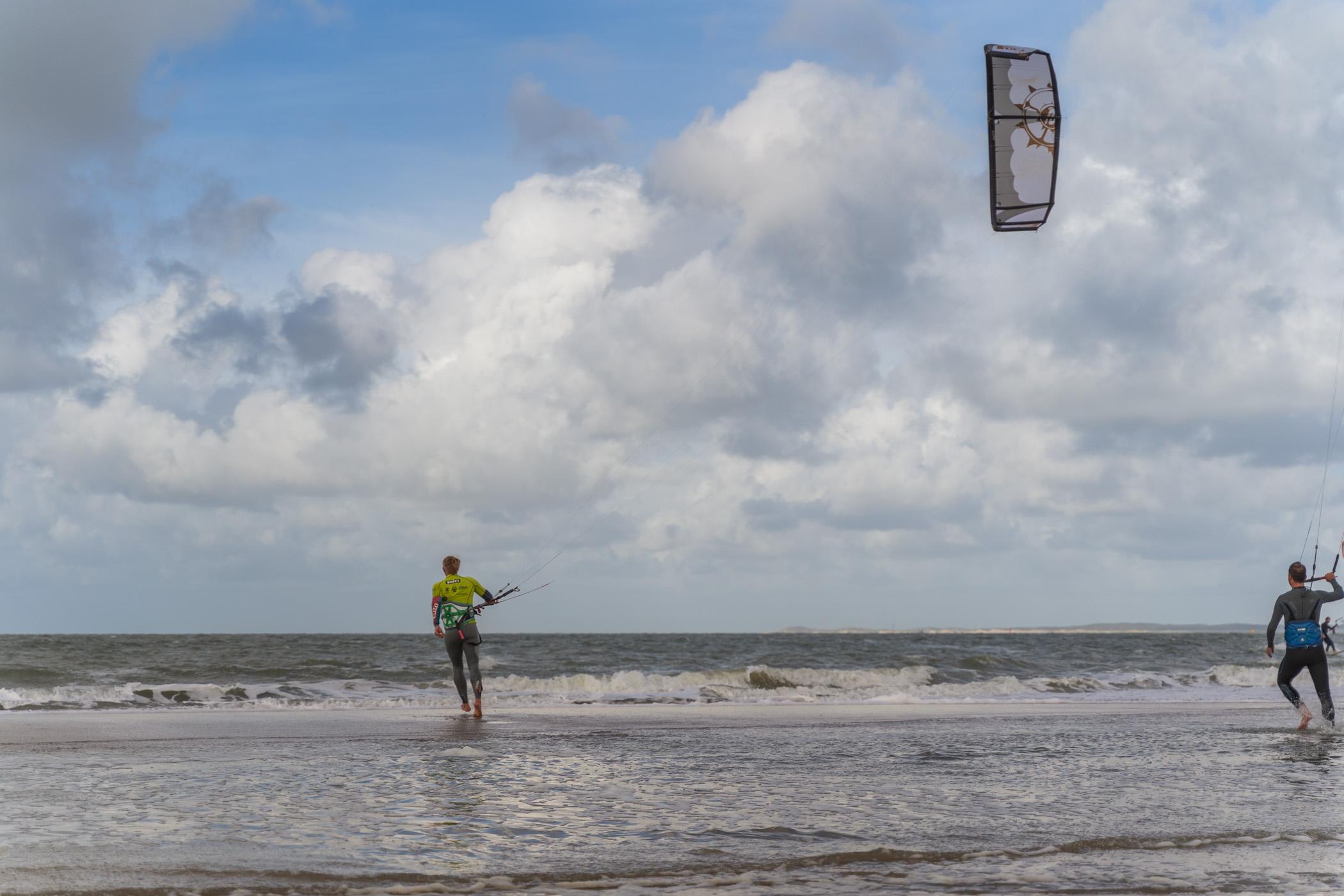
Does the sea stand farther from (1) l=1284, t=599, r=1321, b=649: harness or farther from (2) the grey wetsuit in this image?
(1) l=1284, t=599, r=1321, b=649: harness

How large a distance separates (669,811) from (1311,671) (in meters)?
9.21

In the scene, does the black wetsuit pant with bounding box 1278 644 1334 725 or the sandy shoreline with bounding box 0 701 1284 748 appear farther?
the black wetsuit pant with bounding box 1278 644 1334 725

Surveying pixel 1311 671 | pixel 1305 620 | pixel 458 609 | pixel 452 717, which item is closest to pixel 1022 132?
pixel 1305 620

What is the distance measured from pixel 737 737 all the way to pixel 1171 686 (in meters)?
18.9

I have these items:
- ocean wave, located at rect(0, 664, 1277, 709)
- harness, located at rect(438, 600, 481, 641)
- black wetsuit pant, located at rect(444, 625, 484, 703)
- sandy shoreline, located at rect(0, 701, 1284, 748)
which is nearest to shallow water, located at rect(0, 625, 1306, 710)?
ocean wave, located at rect(0, 664, 1277, 709)

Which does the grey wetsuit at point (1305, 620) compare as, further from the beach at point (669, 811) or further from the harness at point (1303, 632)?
the beach at point (669, 811)

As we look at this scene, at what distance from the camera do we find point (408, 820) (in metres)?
6.47

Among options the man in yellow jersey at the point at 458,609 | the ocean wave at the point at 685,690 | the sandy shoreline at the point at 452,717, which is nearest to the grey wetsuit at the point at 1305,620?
the sandy shoreline at the point at 452,717

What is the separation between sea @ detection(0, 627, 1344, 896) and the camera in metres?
5.20

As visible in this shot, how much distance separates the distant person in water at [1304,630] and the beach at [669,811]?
21.6 inches

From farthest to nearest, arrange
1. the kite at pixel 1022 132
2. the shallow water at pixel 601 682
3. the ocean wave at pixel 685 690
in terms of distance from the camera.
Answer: the shallow water at pixel 601 682 < the ocean wave at pixel 685 690 < the kite at pixel 1022 132

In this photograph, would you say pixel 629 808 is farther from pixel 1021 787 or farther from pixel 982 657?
pixel 982 657

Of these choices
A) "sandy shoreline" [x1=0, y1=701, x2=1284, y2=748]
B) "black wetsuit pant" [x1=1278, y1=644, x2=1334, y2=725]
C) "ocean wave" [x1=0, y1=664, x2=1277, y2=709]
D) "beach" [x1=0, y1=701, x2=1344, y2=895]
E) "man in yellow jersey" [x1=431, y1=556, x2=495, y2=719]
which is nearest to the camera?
"beach" [x1=0, y1=701, x2=1344, y2=895]

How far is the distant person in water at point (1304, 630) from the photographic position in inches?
492
